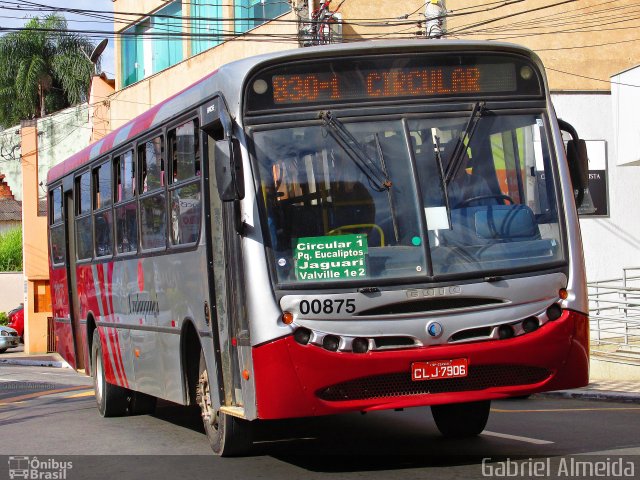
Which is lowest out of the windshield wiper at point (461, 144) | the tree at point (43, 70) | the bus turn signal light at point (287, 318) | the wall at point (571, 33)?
the bus turn signal light at point (287, 318)

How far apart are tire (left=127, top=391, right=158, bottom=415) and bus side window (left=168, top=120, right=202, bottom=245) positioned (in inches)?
162

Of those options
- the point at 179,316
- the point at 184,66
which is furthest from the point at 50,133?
the point at 179,316

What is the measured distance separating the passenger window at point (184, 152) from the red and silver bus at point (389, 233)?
46cm

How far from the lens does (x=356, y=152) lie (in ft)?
28.5

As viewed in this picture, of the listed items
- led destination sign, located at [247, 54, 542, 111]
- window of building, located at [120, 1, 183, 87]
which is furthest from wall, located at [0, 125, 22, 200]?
led destination sign, located at [247, 54, 542, 111]

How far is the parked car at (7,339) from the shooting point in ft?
147

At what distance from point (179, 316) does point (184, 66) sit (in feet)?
85.4

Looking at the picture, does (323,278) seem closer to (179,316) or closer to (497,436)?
(179,316)

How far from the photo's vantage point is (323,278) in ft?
27.6

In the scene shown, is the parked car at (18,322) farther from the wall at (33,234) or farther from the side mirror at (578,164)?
the side mirror at (578,164)

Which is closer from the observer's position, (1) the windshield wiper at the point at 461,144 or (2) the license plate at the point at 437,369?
(2) the license plate at the point at 437,369

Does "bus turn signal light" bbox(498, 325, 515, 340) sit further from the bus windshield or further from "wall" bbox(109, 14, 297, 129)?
"wall" bbox(109, 14, 297, 129)

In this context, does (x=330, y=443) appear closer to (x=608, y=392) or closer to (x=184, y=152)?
(x=184, y=152)

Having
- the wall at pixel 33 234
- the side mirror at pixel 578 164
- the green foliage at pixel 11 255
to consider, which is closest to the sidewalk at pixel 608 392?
the side mirror at pixel 578 164
